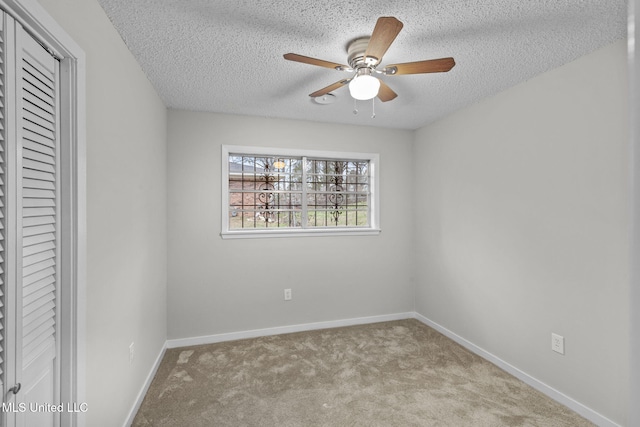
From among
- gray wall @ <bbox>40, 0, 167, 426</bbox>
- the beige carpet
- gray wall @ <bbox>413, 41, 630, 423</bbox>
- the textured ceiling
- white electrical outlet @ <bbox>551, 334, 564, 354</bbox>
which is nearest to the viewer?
gray wall @ <bbox>40, 0, 167, 426</bbox>

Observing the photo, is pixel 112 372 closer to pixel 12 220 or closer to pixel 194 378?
pixel 194 378

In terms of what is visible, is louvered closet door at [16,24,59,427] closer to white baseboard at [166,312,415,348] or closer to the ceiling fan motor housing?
the ceiling fan motor housing

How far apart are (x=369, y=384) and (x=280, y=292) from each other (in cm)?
131

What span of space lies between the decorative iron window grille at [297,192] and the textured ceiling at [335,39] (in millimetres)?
867

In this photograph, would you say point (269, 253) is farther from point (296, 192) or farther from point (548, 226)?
point (548, 226)

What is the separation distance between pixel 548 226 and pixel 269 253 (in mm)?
2413

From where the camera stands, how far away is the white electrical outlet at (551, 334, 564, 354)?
218 cm

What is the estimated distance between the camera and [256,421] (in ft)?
6.57

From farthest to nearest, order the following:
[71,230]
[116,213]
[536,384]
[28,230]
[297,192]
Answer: [297,192], [536,384], [116,213], [71,230], [28,230]

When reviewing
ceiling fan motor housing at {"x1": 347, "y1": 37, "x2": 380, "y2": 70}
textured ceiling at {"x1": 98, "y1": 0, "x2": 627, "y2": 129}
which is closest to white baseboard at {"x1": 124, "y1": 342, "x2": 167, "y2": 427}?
textured ceiling at {"x1": 98, "y1": 0, "x2": 627, "y2": 129}

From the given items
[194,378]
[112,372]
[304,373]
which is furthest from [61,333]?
[304,373]

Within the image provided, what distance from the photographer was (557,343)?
221 cm

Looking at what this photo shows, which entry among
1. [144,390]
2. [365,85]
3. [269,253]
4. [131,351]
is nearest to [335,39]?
[365,85]

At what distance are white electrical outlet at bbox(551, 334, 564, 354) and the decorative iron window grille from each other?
6.50ft
